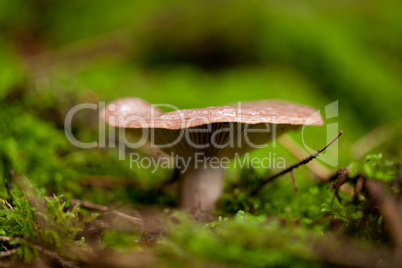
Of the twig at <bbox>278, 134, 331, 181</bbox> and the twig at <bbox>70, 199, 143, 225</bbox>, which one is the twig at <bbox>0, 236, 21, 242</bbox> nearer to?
the twig at <bbox>70, 199, 143, 225</bbox>

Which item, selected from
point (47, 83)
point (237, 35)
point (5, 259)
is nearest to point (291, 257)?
point (5, 259)

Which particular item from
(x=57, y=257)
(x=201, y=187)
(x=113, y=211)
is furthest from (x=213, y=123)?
(x=57, y=257)

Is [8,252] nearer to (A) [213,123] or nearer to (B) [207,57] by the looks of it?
(A) [213,123]

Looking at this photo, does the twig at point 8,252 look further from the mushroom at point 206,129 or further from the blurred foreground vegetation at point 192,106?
the mushroom at point 206,129

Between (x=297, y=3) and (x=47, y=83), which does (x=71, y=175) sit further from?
(x=297, y=3)

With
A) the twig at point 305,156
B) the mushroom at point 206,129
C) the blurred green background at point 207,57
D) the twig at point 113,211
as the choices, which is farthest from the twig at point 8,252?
the twig at point 305,156
